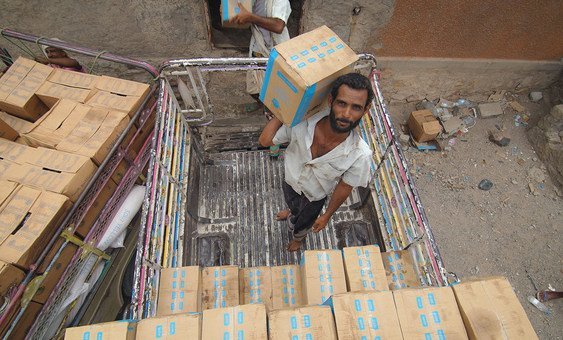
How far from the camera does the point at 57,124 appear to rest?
2869 millimetres

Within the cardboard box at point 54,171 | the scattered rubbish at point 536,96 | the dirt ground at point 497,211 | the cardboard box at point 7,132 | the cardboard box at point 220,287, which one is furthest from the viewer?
the scattered rubbish at point 536,96

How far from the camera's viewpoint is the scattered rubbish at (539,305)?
12.3ft

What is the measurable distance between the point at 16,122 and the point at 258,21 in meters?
2.65

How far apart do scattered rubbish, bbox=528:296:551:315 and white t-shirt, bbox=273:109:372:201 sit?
317 centimetres

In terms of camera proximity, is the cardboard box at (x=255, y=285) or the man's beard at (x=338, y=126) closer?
the man's beard at (x=338, y=126)

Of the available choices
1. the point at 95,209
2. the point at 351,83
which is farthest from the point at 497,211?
the point at 95,209

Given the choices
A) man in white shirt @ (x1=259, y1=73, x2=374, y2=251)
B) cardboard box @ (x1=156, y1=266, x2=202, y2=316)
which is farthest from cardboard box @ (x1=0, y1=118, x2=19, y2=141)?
man in white shirt @ (x1=259, y1=73, x2=374, y2=251)

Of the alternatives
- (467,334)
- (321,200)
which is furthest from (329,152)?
(467,334)

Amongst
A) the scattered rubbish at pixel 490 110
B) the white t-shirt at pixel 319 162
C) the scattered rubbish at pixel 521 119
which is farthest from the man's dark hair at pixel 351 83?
the scattered rubbish at pixel 521 119

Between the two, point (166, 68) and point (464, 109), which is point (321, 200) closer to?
point (166, 68)

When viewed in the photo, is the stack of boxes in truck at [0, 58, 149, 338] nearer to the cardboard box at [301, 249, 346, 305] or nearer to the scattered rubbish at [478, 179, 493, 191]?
the cardboard box at [301, 249, 346, 305]

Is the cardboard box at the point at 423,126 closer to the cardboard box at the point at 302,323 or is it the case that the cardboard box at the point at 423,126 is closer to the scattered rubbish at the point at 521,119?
the scattered rubbish at the point at 521,119

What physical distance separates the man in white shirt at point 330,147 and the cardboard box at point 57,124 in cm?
186

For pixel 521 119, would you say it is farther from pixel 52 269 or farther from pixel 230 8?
pixel 52 269
